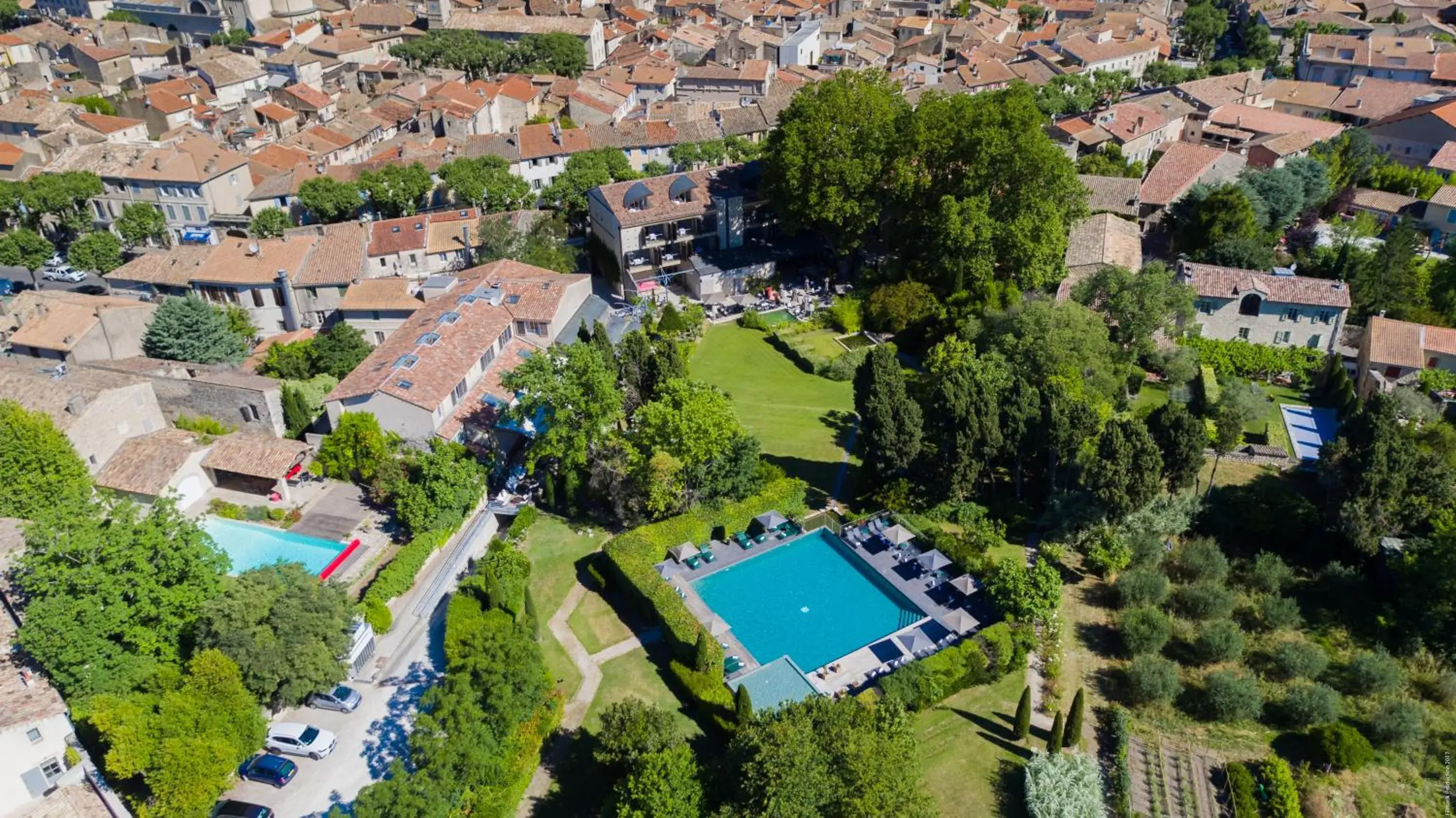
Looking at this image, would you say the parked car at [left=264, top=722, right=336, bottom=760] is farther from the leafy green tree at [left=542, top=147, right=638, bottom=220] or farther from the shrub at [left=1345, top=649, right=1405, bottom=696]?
the leafy green tree at [left=542, top=147, right=638, bottom=220]

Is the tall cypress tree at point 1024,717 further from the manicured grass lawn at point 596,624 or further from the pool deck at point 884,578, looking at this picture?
the manicured grass lawn at point 596,624

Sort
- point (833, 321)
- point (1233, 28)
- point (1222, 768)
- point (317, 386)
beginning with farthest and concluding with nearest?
1. point (1233, 28)
2. point (833, 321)
3. point (317, 386)
4. point (1222, 768)

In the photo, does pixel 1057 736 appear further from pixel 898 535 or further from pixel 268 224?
pixel 268 224

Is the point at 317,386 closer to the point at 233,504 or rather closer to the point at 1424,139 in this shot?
the point at 233,504

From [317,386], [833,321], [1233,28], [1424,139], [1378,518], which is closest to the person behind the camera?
[1378,518]

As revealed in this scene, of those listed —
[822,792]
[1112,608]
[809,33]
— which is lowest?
[1112,608]

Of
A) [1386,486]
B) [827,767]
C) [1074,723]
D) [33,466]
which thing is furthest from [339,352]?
[1386,486]

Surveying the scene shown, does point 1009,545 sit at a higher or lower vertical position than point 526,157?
lower

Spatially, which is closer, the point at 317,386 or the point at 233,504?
the point at 233,504

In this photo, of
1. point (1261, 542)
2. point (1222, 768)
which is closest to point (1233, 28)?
point (1261, 542)
